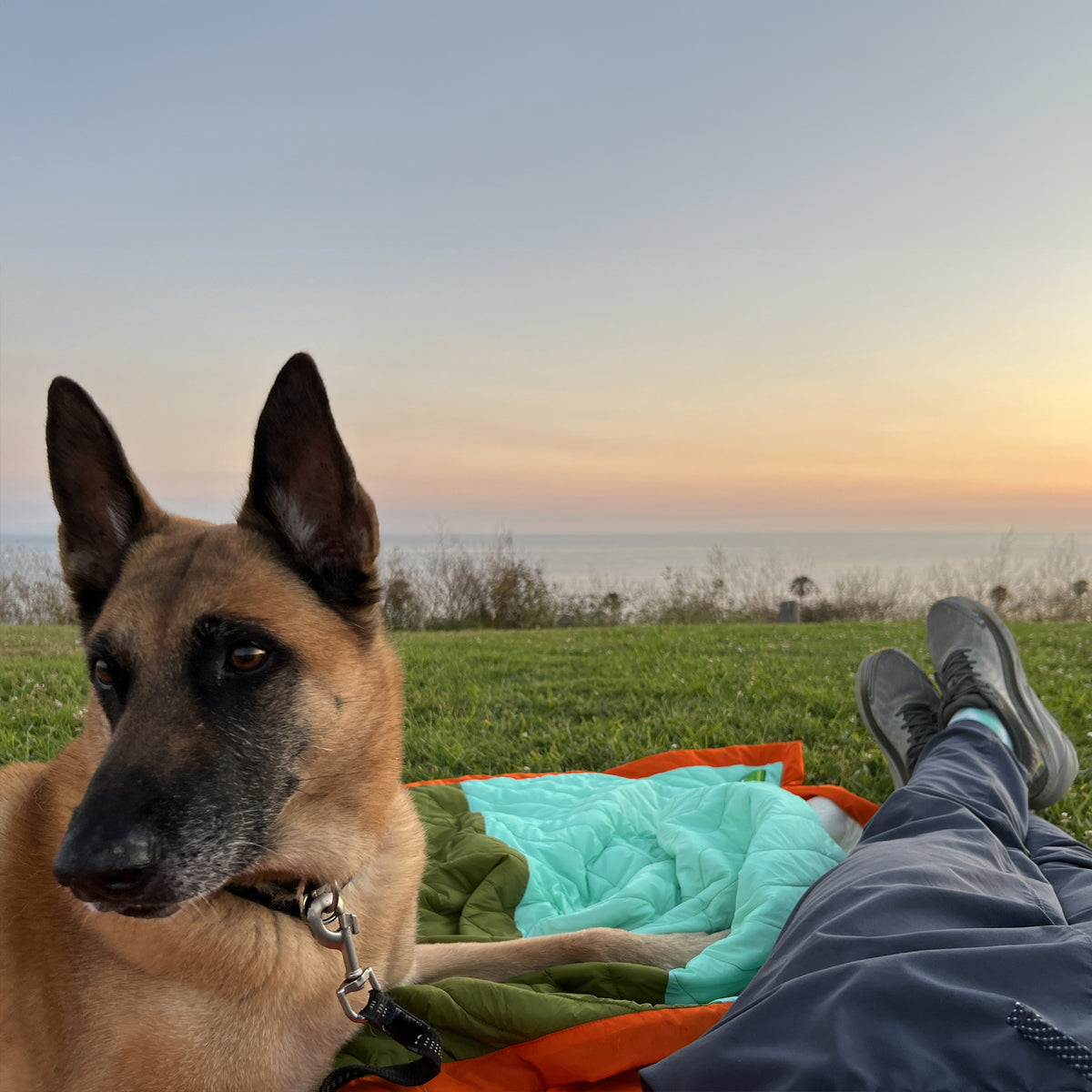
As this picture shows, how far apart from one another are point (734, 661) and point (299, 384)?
→ 7169 mm

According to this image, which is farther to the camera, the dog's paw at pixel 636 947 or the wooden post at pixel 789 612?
the wooden post at pixel 789 612

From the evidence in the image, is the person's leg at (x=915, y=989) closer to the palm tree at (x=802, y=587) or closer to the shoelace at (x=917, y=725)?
the shoelace at (x=917, y=725)

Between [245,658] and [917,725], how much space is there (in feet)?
13.2

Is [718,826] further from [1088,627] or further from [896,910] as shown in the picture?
[1088,627]

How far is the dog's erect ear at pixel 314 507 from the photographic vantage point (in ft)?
7.69

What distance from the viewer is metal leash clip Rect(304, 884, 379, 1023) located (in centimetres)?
212

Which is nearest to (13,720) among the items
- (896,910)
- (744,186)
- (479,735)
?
(479,735)

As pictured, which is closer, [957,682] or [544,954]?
[544,954]

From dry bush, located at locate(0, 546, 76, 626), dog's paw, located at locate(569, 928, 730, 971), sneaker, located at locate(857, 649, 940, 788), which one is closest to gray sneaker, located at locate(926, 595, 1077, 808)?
sneaker, located at locate(857, 649, 940, 788)

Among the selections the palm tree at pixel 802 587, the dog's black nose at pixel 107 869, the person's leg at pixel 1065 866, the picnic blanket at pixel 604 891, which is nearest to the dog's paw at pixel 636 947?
the picnic blanket at pixel 604 891

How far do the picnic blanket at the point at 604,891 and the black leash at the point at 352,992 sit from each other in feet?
1.11

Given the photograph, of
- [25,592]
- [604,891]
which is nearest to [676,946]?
[604,891]

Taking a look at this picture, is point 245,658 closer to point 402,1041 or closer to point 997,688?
point 402,1041

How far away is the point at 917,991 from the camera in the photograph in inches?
62.8
